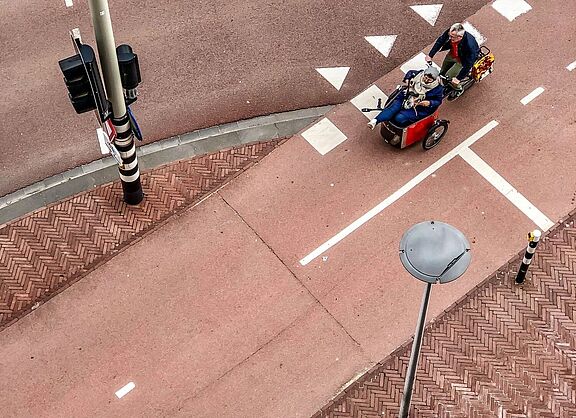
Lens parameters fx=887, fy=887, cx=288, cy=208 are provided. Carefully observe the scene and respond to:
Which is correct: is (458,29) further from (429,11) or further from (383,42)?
(429,11)

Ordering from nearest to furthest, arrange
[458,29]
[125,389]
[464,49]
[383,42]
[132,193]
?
[125,389]
[132,193]
[458,29]
[464,49]
[383,42]

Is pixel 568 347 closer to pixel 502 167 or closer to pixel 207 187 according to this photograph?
pixel 502 167

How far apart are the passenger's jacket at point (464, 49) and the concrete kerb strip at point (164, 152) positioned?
206cm

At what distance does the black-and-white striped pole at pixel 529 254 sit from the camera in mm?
11805

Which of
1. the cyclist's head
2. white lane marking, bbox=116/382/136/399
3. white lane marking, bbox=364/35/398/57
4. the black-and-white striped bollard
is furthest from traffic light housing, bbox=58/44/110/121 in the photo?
white lane marking, bbox=364/35/398/57

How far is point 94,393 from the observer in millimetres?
11828

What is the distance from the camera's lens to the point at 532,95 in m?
14.6

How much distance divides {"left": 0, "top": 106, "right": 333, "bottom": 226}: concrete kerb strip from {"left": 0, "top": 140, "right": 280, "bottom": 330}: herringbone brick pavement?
137 mm

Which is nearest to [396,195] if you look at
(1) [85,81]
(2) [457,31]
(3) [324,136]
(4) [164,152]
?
(3) [324,136]

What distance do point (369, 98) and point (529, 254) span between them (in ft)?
13.0

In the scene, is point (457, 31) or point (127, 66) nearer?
point (127, 66)

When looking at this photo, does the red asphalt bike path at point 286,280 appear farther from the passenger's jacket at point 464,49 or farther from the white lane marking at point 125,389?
the passenger's jacket at point 464,49

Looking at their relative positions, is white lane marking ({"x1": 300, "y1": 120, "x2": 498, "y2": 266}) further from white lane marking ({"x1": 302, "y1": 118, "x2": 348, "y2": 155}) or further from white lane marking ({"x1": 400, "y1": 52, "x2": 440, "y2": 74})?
white lane marking ({"x1": 400, "y1": 52, "x2": 440, "y2": 74})

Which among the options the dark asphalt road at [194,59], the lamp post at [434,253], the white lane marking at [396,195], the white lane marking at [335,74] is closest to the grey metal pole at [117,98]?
the dark asphalt road at [194,59]
